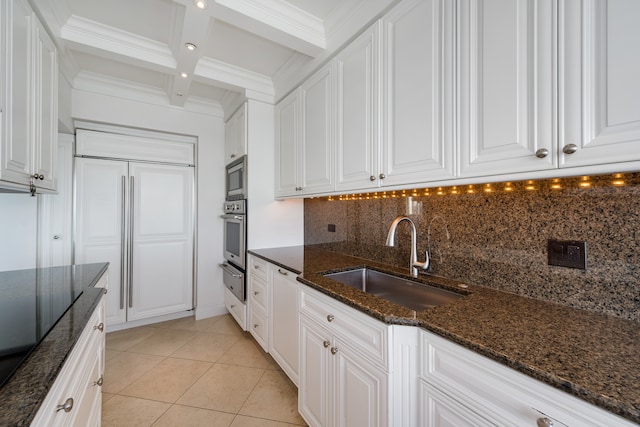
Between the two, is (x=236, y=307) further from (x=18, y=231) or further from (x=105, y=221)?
(x=18, y=231)

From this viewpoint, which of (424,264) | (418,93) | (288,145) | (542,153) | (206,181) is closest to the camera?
(542,153)

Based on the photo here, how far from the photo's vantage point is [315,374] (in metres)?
1.37

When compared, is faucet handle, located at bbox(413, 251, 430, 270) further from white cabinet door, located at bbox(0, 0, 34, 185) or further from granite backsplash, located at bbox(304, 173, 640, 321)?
white cabinet door, located at bbox(0, 0, 34, 185)

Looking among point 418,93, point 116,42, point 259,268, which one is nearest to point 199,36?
point 116,42

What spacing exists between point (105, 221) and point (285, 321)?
7.49ft

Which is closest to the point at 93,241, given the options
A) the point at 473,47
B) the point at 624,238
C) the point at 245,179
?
the point at 245,179

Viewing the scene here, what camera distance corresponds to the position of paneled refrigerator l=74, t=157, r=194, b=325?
104 inches

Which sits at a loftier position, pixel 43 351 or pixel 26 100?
pixel 26 100

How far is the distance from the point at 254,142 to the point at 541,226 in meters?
2.30

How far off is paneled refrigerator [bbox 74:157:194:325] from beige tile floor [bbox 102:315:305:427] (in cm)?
38

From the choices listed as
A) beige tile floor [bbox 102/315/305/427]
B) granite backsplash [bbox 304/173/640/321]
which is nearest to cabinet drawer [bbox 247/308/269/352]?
beige tile floor [bbox 102/315/305/427]

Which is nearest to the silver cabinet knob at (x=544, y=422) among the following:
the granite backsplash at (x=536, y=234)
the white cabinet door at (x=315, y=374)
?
the granite backsplash at (x=536, y=234)

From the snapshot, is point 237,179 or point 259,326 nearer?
point 259,326

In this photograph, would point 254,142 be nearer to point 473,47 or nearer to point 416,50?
point 416,50
